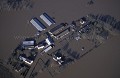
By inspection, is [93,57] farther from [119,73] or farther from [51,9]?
[51,9]

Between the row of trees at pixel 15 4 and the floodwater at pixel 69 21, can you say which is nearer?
the floodwater at pixel 69 21

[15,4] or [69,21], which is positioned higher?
[15,4]

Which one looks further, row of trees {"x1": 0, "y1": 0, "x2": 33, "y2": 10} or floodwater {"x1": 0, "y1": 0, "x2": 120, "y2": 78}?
row of trees {"x1": 0, "y1": 0, "x2": 33, "y2": 10}

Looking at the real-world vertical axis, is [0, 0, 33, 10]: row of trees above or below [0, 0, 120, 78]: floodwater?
above

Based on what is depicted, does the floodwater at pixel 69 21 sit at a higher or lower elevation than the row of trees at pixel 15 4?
lower
